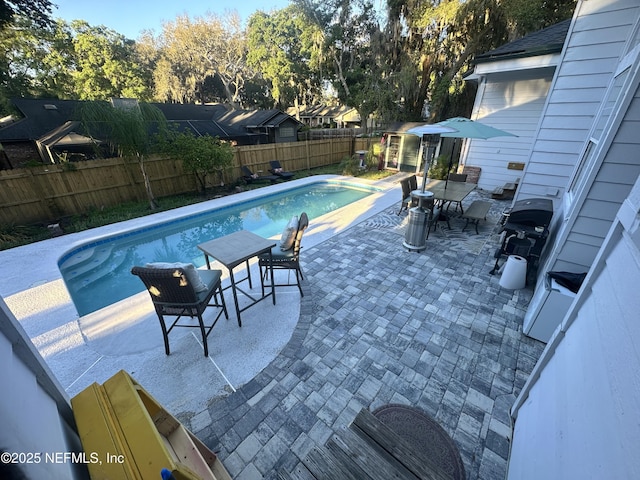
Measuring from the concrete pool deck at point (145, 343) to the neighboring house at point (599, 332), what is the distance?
241 cm

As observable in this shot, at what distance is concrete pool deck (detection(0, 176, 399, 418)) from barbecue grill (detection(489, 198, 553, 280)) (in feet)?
12.6

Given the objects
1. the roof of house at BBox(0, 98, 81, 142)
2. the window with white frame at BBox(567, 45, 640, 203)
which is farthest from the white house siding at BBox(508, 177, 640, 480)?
the roof of house at BBox(0, 98, 81, 142)

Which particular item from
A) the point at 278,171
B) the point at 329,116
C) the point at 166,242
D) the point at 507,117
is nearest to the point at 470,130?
the point at 507,117

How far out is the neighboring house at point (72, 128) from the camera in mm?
10022

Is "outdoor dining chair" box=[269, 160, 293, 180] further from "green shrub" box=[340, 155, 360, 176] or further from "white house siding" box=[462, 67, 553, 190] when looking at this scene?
"white house siding" box=[462, 67, 553, 190]

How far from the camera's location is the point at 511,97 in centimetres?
817

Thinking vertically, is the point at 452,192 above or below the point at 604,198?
below

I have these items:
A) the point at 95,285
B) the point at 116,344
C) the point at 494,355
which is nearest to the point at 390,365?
the point at 494,355

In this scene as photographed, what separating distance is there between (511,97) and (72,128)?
53.9ft

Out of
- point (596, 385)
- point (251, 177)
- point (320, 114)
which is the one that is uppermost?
point (320, 114)

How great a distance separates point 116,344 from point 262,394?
80.4 inches

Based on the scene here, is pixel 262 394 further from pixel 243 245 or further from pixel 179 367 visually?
pixel 243 245

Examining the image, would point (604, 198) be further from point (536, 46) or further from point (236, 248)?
point (536, 46)

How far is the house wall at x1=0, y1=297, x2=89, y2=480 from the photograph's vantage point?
852 millimetres
